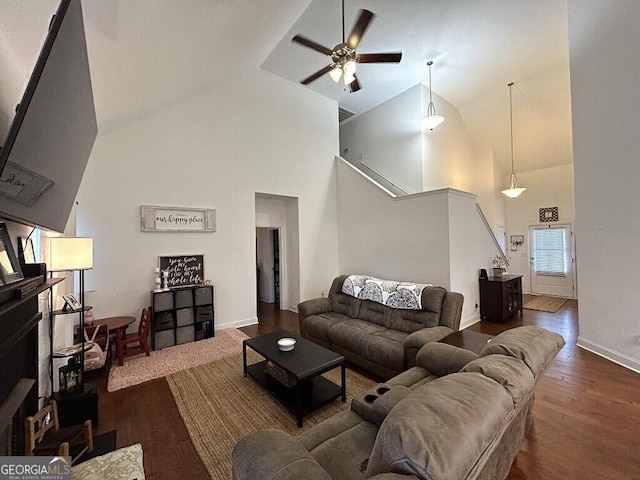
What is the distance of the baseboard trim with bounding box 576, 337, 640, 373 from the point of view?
9.98 ft

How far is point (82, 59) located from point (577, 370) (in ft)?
16.6

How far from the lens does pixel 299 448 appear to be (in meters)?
1.15

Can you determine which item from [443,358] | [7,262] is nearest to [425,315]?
[443,358]

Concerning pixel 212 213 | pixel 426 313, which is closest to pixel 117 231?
pixel 212 213

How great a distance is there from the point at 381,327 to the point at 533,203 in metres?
7.03

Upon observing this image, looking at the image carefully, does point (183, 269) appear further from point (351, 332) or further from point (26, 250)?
point (351, 332)

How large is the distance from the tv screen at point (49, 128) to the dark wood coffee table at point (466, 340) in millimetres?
3074

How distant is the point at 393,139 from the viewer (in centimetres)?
675

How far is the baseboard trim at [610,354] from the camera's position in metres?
3.04

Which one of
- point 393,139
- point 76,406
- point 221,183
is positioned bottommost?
point 76,406

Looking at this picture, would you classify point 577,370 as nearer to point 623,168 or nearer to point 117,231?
point 623,168

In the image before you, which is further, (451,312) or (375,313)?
(375,313)

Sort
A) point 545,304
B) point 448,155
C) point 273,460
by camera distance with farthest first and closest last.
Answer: point 448,155, point 545,304, point 273,460

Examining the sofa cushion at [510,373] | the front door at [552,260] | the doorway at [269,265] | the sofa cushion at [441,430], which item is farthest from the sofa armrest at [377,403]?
the front door at [552,260]
